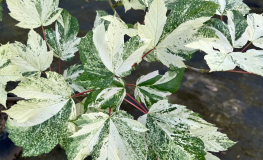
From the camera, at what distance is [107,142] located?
0.37 metres

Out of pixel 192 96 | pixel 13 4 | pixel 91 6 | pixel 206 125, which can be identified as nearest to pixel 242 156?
pixel 192 96

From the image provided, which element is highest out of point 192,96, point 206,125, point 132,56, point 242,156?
point 132,56

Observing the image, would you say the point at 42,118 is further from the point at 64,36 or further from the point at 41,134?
the point at 64,36

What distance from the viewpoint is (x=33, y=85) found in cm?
39

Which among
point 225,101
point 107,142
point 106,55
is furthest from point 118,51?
point 225,101

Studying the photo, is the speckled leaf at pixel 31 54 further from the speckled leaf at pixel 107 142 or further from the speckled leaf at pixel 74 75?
the speckled leaf at pixel 107 142

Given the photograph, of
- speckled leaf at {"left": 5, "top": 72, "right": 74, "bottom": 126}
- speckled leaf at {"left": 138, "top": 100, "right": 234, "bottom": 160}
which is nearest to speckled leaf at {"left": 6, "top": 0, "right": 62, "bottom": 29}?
speckled leaf at {"left": 5, "top": 72, "right": 74, "bottom": 126}

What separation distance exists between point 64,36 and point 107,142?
11.2 inches

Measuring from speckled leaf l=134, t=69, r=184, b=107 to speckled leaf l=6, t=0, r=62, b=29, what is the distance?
0.75 ft

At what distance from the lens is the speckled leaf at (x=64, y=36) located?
21.0 inches

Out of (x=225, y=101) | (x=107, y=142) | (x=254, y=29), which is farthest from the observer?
(x=225, y=101)

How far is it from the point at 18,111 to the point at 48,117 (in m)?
0.05

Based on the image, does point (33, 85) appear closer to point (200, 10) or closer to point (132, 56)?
point (132, 56)

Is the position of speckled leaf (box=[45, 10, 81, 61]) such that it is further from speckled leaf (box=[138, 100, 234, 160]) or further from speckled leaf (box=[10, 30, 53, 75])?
speckled leaf (box=[138, 100, 234, 160])
